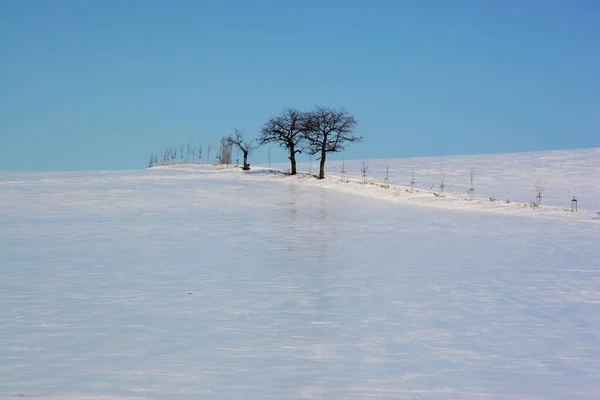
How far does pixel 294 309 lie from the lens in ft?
29.3

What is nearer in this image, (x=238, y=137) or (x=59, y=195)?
(x=59, y=195)

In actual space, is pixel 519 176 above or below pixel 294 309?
above

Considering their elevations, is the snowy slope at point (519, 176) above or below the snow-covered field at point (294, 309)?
above

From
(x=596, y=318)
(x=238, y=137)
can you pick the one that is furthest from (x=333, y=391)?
(x=238, y=137)

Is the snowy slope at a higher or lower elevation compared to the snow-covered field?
higher

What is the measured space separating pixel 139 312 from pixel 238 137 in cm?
5426

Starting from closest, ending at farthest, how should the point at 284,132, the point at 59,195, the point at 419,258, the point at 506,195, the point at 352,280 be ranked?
the point at 352,280
the point at 419,258
the point at 59,195
the point at 506,195
the point at 284,132

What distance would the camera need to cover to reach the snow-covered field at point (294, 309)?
19.5 feet

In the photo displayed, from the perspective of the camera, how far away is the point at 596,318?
8.86 meters

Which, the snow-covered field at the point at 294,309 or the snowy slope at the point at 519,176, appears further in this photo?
the snowy slope at the point at 519,176

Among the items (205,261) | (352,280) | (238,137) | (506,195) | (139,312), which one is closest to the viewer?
(139,312)

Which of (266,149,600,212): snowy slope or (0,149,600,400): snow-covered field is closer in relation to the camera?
(0,149,600,400): snow-covered field

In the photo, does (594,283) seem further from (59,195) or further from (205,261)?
(59,195)

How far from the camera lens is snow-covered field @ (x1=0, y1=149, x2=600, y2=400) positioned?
5.93 meters
